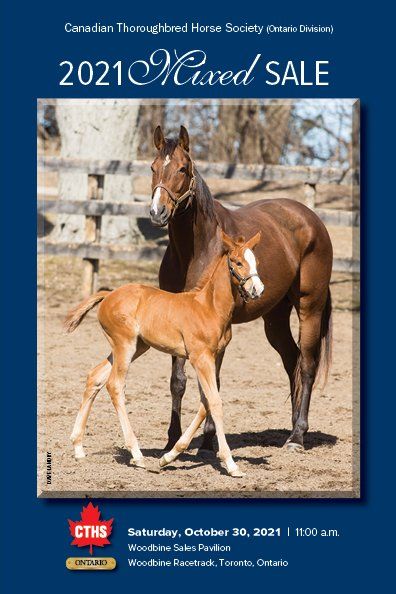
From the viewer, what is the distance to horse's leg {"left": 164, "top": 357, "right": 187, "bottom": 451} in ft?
20.0

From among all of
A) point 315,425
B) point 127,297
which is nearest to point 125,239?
point 315,425

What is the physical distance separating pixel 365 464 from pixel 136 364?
4755 millimetres

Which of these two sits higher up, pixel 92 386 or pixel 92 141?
pixel 92 141

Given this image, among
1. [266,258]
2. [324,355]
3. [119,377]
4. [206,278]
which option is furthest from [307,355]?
[119,377]

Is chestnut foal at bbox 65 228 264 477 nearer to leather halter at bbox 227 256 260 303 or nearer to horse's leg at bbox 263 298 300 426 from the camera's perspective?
leather halter at bbox 227 256 260 303

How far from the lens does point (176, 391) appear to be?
612 centimetres

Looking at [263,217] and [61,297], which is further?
[61,297]

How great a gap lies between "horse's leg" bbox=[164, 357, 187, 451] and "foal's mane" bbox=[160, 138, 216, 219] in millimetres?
1044

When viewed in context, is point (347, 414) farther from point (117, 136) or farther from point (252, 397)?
point (117, 136)

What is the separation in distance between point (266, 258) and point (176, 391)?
1.17 metres

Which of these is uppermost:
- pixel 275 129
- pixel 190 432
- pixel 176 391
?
pixel 275 129

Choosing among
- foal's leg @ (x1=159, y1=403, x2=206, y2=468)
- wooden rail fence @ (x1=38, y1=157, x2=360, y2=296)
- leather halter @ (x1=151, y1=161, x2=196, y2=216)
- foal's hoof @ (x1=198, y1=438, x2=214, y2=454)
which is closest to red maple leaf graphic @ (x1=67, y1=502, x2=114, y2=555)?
foal's leg @ (x1=159, y1=403, x2=206, y2=468)

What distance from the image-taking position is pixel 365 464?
16.2 ft

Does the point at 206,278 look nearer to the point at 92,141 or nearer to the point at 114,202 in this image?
the point at 114,202
